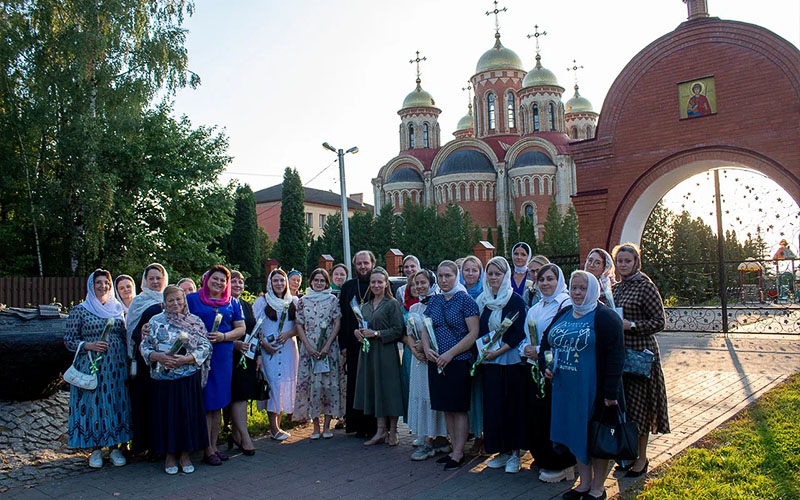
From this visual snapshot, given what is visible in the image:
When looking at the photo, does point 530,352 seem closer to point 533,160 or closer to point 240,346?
point 240,346

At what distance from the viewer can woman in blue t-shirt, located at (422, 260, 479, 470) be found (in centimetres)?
501

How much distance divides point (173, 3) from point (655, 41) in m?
12.6

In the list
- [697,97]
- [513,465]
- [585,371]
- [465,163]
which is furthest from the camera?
[465,163]

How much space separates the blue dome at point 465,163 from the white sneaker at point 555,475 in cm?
4108

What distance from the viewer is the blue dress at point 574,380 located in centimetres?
402

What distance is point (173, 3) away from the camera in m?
17.5

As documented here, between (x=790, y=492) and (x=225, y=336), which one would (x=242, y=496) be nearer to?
(x=225, y=336)

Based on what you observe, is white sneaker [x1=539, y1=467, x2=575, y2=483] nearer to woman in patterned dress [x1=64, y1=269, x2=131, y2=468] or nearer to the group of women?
the group of women

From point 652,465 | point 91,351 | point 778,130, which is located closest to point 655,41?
point 778,130

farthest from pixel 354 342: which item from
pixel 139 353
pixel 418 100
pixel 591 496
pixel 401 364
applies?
pixel 418 100

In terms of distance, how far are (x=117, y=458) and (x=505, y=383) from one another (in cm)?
326

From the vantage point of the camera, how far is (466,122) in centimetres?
5622

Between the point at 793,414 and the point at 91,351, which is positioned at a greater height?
the point at 91,351

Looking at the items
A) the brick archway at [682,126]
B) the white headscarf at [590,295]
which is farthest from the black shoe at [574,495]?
the brick archway at [682,126]
